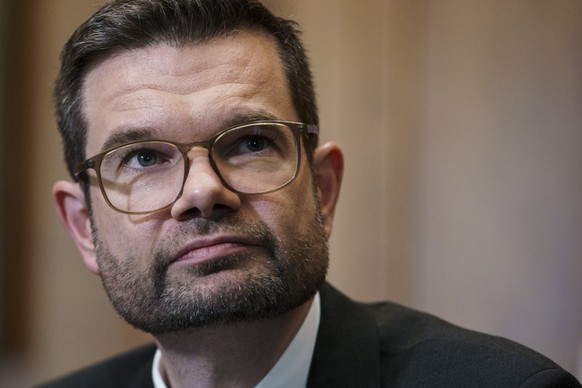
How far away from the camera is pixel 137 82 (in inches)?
75.3

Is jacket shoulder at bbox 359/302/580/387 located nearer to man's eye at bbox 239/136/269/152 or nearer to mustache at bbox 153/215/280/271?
mustache at bbox 153/215/280/271

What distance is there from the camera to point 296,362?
2.02 m

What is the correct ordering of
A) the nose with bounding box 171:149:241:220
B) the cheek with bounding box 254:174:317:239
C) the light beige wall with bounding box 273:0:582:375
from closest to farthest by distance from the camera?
1. the nose with bounding box 171:149:241:220
2. the cheek with bounding box 254:174:317:239
3. the light beige wall with bounding box 273:0:582:375

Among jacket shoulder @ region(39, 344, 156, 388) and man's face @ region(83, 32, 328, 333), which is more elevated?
man's face @ region(83, 32, 328, 333)

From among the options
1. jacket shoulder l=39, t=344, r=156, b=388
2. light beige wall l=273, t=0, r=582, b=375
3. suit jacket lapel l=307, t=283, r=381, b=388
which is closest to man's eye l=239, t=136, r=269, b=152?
suit jacket lapel l=307, t=283, r=381, b=388

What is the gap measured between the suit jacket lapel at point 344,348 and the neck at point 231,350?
0.09 metres

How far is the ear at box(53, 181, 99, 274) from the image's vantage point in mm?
2232

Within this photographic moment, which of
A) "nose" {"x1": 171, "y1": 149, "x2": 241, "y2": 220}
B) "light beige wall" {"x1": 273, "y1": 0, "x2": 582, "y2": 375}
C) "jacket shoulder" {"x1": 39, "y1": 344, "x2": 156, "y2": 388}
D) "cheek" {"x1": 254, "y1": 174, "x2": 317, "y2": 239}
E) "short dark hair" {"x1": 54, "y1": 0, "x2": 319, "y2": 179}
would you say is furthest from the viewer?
"light beige wall" {"x1": 273, "y1": 0, "x2": 582, "y2": 375}

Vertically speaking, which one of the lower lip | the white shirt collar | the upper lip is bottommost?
the white shirt collar

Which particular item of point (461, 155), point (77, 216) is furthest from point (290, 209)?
point (461, 155)

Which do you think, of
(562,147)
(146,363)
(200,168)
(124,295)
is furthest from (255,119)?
(562,147)

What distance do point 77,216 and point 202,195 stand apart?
69cm

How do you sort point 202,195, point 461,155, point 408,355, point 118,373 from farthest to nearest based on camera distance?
point 461,155 → point 118,373 → point 408,355 → point 202,195

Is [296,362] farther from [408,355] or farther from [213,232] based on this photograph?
[213,232]
